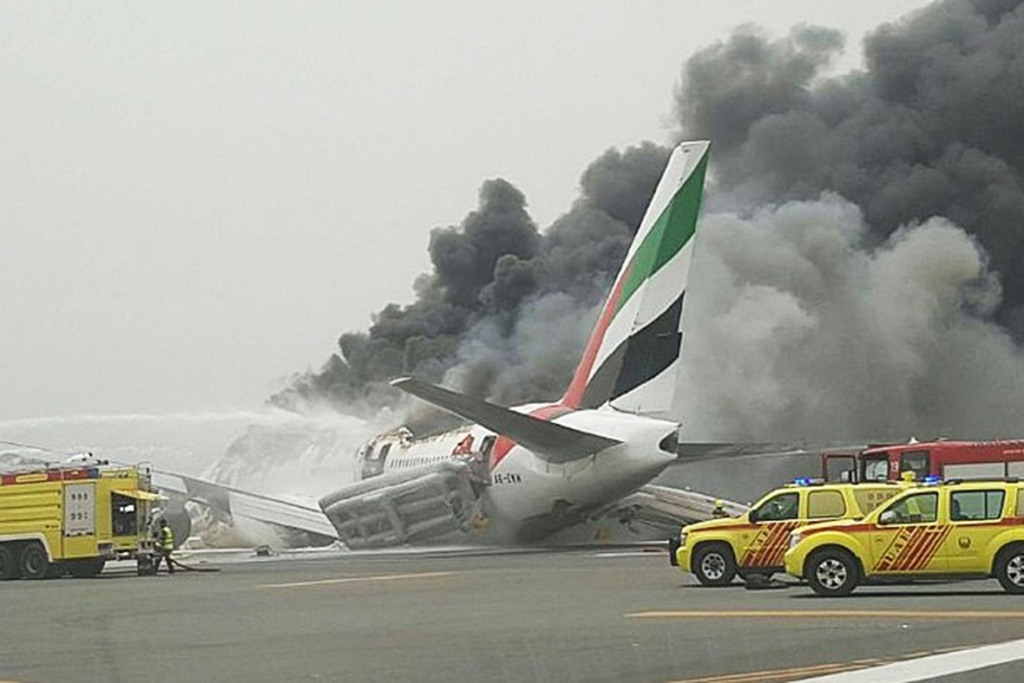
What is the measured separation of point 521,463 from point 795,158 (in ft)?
80.6

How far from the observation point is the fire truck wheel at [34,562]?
1786 inches

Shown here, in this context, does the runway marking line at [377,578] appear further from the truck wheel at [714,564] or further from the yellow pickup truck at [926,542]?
the yellow pickup truck at [926,542]

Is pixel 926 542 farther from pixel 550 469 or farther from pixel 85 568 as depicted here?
pixel 85 568

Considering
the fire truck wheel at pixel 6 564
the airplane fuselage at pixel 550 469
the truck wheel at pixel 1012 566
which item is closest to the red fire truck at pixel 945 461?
the airplane fuselage at pixel 550 469

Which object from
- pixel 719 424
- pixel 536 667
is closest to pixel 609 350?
pixel 719 424

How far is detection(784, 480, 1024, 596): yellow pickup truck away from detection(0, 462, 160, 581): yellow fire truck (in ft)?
69.0

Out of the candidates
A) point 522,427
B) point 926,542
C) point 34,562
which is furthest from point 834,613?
point 34,562

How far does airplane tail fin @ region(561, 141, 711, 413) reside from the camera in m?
50.5

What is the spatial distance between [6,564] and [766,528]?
21.0 meters

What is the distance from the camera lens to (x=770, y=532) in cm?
3222

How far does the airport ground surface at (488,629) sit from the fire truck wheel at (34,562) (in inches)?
287

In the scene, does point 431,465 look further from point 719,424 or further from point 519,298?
point 519,298

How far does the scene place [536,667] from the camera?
64.9 ft

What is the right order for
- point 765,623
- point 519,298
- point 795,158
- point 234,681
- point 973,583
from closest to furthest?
point 234,681, point 765,623, point 973,583, point 795,158, point 519,298
